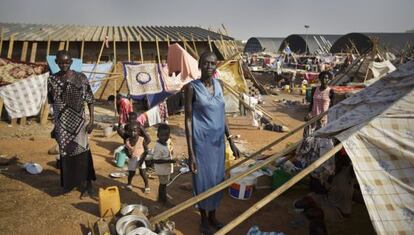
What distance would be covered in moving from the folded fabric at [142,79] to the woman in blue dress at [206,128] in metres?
6.33

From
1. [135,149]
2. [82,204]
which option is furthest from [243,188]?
[82,204]

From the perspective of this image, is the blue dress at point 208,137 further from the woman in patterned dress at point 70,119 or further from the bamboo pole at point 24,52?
the bamboo pole at point 24,52

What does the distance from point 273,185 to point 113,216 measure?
90.3 inches

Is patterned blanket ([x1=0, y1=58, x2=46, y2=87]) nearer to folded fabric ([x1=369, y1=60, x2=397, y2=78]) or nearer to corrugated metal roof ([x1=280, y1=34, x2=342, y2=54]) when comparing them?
folded fabric ([x1=369, y1=60, x2=397, y2=78])

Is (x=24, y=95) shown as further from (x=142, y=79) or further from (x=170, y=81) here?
(x=170, y=81)

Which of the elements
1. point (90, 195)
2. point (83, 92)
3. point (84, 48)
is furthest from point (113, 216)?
point (84, 48)

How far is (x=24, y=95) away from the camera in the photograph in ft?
30.5

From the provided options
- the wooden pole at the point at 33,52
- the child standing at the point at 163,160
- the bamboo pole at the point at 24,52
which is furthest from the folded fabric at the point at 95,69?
the child standing at the point at 163,160

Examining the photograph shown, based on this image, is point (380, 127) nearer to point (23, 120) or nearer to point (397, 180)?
point (397, 180)

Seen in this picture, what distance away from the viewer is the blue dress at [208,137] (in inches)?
138

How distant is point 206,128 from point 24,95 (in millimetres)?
7603

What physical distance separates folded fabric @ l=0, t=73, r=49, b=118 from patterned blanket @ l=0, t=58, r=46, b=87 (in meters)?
0.20

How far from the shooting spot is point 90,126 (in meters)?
4.54

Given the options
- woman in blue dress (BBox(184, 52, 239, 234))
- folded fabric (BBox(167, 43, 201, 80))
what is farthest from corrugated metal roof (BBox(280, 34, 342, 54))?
woman in blue dress (BBox(184, 52, 239, 234))
